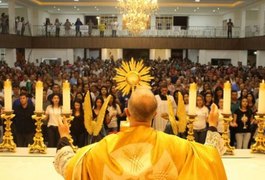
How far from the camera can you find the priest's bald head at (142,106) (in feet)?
8.62

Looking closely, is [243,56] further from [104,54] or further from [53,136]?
[53,136]

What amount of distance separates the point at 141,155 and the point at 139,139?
98 mm

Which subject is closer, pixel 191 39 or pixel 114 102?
pixel 114 102

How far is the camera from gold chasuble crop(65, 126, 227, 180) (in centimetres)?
260

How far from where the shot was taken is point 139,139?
104 inches

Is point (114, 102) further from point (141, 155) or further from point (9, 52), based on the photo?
point (9, 52)

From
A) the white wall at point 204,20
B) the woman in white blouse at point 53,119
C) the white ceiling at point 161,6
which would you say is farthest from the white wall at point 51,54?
the woman in white blouse at point 53,119

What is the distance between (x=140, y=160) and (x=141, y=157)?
0.06 feet

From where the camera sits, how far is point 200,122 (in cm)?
680

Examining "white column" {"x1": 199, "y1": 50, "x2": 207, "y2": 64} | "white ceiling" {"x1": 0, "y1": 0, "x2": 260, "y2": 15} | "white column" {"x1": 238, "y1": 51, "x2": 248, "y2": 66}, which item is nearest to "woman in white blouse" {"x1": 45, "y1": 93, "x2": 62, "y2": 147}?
"white ceiling" {"x1": 0, "y1": 0, "x2": 260, "y2": 15}

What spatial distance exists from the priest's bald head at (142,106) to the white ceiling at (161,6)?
25563 mm

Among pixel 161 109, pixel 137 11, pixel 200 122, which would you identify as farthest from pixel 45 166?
pixel 137 11

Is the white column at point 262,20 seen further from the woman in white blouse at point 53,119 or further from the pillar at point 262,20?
the woman in white blouse at point 53,119

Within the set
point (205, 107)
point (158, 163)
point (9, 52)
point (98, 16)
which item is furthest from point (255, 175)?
point (98, 16)
